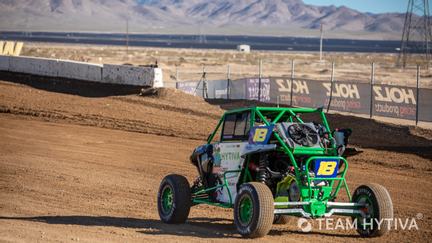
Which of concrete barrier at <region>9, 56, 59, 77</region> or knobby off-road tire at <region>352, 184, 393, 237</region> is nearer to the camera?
knobby off-road tire at <region>352, 184, 393, 237</region>

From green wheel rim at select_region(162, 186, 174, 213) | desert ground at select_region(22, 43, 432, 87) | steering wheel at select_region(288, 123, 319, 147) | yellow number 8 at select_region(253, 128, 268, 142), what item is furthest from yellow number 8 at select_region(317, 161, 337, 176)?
desert ground at select_region(22, 43, 432, 87)

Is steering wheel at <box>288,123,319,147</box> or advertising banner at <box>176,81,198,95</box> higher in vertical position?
advertising banner at <box>176,81,198,95</box>

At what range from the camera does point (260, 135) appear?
10422 millimetres

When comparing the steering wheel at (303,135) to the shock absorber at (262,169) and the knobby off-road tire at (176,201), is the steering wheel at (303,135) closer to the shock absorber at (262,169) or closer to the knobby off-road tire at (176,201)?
the shock absorber at (262,169)

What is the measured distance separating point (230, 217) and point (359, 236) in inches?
96.6

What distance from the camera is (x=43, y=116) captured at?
88.6 ft

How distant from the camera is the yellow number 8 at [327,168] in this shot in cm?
999

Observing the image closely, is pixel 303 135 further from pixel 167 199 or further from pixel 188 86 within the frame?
pixel 188 86

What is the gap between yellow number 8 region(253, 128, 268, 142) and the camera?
34.0 feet

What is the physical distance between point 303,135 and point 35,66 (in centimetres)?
2890

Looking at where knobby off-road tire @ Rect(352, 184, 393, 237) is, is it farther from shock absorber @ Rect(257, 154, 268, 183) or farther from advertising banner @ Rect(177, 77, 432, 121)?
advertising banner @ Rect(177, 77, 432, 121)

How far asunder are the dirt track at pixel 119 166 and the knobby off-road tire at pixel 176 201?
6.5 inches

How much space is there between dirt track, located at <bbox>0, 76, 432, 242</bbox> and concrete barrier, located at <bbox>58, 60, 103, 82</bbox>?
7.37ft

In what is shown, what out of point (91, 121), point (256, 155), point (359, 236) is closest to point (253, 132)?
point (256, 155)
